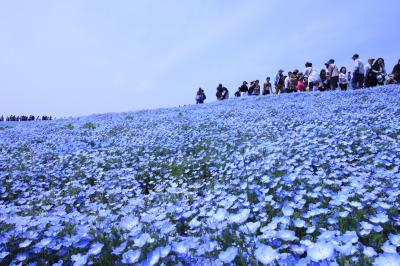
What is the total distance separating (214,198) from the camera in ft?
13.1

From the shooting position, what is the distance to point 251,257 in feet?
7.13

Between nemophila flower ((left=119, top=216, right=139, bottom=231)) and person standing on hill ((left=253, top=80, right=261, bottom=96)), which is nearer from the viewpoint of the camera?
nemophila flower ((left=119, top=216, right=139, bottom=231))

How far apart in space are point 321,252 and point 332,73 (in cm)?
1574

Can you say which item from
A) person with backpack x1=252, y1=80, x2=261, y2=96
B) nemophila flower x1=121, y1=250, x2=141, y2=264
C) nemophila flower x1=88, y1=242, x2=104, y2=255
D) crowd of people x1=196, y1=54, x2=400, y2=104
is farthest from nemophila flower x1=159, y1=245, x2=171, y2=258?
person with backpack x1=252, y1=80, x2=261, y2=96

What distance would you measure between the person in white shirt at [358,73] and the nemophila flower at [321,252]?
14555 mm

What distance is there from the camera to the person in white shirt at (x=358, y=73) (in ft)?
48.6

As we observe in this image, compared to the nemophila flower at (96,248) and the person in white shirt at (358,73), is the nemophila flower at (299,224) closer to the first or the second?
the nemophila flower at (96,248)

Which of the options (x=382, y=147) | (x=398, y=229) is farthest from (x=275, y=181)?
(x=382, y=147)

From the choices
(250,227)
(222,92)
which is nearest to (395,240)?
(250,227)

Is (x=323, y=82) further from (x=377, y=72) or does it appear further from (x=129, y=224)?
(x=129, y=224)

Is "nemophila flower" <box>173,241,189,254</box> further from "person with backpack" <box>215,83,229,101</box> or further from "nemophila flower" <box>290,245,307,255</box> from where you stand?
"person with backpack" <box>215,83,229,101</box>

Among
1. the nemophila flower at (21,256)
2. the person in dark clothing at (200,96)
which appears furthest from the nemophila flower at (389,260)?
the person in dark clothing at (200,96)

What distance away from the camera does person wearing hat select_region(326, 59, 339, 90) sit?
51.5 ft

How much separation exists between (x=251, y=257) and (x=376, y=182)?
6.77 ft
